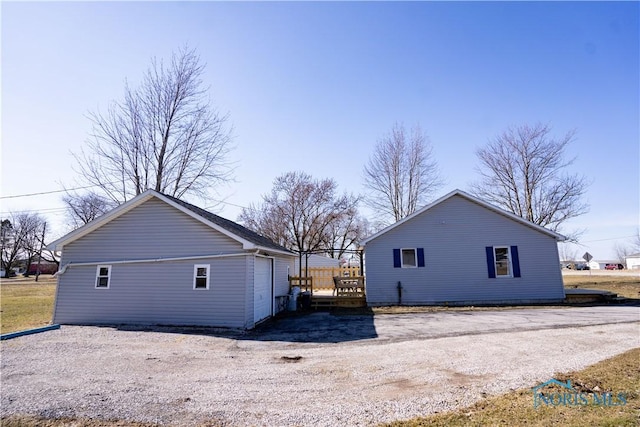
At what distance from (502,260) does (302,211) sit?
2170 cm

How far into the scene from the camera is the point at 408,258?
664 inches

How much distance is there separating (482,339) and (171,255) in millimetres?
10027

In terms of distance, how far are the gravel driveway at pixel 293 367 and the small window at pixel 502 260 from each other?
5.28 meters

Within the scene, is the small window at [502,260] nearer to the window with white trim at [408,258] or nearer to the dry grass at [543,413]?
the window with white trim at [408,258]

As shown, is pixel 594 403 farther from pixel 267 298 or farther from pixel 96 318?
pixel 96 318

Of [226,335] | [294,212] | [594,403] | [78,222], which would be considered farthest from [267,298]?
[78,222]

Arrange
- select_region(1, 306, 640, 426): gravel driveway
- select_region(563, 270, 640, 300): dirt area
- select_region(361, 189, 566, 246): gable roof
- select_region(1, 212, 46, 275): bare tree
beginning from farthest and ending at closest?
1. select_region(1, 212, 46, 275): bare tree
2. select_region(563, 270, 640, 300): dirt area
3. select_region(361, 189, 566, 246): gable roof
4. select_region(1, 306, 640, 426): gravel driveway

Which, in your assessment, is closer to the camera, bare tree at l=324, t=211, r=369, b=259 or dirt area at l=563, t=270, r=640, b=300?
dirt area at l=563, t=270, r=640, b=300

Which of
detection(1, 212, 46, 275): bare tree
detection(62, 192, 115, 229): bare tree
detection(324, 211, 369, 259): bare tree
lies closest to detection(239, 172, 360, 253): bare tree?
detection(324, 211, 369, 259): bare tree

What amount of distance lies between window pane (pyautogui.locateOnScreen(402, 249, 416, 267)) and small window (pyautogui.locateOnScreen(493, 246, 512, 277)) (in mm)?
3885

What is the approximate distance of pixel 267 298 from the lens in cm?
1367

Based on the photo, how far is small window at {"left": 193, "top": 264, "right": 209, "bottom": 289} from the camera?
1150 cm

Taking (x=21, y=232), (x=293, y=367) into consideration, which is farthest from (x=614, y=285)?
(x=21, y=232)

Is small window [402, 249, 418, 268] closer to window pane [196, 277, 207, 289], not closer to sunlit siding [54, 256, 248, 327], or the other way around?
sunlit siding [54, 256, 248, 327]
